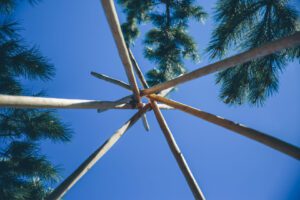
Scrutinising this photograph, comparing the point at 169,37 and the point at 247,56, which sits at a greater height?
the point at 169,37

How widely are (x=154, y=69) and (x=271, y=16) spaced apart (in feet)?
11.1

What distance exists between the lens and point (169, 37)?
25.1 ft

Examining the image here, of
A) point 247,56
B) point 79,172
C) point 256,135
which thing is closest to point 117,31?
point 247,56

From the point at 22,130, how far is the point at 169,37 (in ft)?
13.6

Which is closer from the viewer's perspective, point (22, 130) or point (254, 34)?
point (254, 34)

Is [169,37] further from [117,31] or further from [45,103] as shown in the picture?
[45,103]

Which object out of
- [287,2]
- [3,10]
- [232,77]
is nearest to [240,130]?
[232,77]

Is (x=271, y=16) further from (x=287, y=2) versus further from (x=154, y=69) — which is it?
(x=154, y=69)

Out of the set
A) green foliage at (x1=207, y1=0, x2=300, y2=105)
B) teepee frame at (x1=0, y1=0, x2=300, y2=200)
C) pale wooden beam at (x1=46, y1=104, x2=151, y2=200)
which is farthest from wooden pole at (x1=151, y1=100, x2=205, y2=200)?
green foliage at (x1=207, y1=0, x2=300, y2=105)

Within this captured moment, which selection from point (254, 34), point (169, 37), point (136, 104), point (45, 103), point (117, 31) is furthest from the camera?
point (169, 37)

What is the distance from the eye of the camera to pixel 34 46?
535cm

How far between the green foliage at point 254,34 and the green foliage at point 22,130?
3.17m

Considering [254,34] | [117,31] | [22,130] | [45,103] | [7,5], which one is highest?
[7,5]

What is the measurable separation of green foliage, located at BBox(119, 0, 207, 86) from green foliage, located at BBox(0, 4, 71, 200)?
2.94 m
